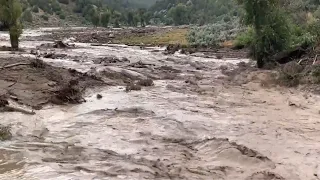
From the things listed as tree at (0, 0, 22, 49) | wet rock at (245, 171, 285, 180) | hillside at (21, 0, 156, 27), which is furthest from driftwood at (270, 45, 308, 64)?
hillside at (21, 0, 156, 27)

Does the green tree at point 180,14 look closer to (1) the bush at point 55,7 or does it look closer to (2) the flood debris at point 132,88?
(1) the bush at point 55,7

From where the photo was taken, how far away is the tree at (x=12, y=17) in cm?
4103

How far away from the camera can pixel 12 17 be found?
41688 mm

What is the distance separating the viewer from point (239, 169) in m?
10.9

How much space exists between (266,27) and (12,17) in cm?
2332

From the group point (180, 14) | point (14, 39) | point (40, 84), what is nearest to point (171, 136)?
point (40, 84)

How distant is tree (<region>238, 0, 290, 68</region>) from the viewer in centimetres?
3158

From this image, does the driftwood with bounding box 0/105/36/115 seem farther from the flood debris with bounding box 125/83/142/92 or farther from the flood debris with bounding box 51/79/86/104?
the flood debris with bounding box 125/83/142/92

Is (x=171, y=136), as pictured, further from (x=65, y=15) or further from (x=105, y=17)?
(x=65, y=15)

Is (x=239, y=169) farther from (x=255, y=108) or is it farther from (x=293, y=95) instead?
(x=293, y=95)

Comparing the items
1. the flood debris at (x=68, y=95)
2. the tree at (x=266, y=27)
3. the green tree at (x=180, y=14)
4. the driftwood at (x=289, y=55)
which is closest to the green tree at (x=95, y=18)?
the green tree at (x=180, y=14)

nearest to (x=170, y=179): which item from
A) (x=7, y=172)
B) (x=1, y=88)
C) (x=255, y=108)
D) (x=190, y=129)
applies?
(x=7, y=172)

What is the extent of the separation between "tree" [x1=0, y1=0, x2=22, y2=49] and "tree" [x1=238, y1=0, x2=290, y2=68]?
20699 millimetres

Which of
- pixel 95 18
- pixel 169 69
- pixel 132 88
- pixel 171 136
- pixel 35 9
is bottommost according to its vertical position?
pixel 95 18
